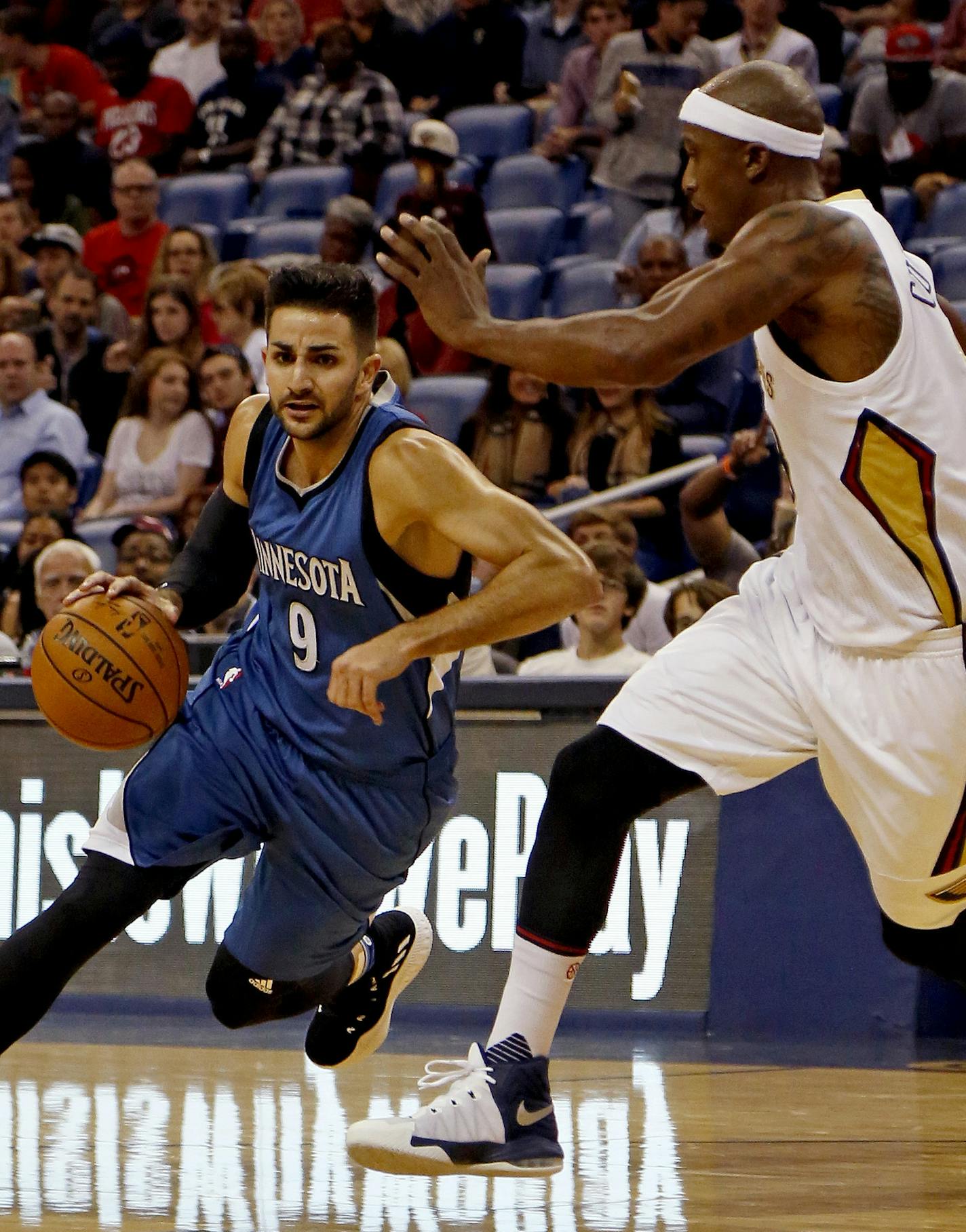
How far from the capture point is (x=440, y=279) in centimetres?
350

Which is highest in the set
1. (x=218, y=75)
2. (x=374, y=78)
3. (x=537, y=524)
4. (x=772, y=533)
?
(x=218, y=75)

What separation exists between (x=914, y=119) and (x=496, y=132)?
9.22 feet

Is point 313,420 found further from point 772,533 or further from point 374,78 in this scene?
point 374,78

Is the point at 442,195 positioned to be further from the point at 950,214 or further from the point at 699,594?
the point at 699,594

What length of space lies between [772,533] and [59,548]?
9.02ft

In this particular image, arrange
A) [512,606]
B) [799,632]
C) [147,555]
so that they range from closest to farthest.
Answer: [512,606], [799,632], [147,555]

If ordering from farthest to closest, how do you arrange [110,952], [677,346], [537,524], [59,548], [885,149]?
1. [885,149]
2. [59,548]
3. [110,952]
4. [537,524]
5. [677,346]

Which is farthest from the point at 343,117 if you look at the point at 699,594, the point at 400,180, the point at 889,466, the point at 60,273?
the point at 889,466

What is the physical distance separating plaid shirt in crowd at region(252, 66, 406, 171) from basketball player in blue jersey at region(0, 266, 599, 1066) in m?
7.51

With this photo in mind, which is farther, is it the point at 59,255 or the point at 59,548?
the point at 59,255

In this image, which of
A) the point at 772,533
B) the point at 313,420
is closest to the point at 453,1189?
the point at 313,420

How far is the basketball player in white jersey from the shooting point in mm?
3543

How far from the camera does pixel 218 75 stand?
42.4ft

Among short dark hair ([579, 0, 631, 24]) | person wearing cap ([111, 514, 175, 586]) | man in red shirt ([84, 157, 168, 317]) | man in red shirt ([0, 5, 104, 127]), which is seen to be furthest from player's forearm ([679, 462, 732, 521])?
man in red shirt ([0, 5, 104, 127])
